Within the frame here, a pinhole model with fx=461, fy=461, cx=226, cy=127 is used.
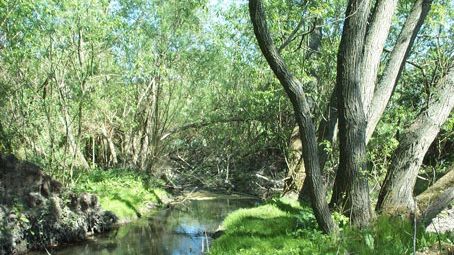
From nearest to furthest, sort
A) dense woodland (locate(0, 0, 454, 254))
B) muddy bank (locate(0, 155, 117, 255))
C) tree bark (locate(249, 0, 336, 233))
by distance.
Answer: tree bark (locate(249, 0, 336, 233))
dense woodland (locate(0, 0, 454, 254))
muddy bank (locate(0, 155, 117, 255))

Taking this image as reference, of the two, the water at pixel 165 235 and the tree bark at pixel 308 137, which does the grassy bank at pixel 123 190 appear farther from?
the tree bark at pixel 308 137

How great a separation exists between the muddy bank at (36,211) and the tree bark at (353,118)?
852 cm

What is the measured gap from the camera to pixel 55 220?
13961 millimetres

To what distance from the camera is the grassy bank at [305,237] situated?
22.0 feet

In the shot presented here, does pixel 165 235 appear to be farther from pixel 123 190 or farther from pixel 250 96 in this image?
pixel 250 96

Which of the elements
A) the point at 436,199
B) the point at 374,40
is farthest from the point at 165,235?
the point at 374,40

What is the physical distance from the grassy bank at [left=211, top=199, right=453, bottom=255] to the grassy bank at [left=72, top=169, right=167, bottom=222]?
27.2 ft

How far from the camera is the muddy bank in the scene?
12.6 metres

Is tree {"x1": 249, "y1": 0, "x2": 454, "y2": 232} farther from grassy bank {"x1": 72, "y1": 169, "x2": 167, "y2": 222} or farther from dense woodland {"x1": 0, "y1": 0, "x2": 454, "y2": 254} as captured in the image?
grassy bank {"x1": 72, "y1": 169, "x2": 167, "y2": 222}

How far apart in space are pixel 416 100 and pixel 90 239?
13.4 m

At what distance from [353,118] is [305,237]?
238 cm

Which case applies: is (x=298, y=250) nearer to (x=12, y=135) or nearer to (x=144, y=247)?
(x=144, y=247)

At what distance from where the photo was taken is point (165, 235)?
15828mm

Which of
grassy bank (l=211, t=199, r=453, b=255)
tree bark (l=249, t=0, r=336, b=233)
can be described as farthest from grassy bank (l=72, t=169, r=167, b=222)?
tree bark (l=249, t=0, r=336, b=233)
